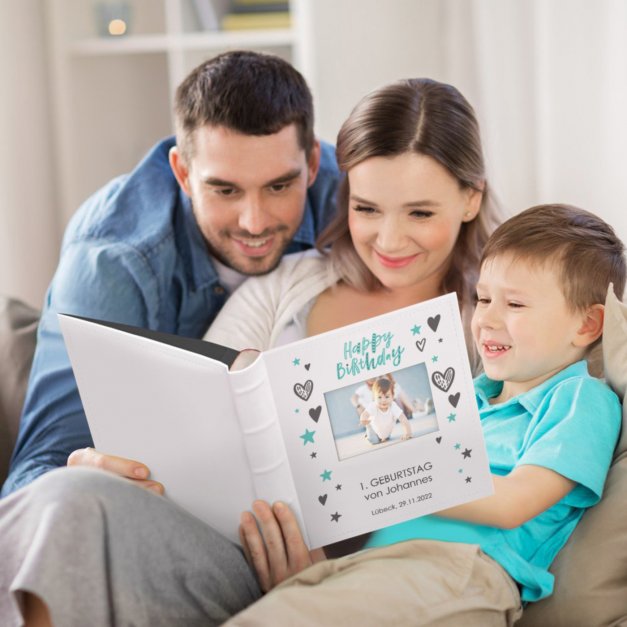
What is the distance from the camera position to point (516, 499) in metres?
1.24

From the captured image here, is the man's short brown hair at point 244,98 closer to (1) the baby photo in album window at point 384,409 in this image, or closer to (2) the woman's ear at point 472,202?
(2) the woman's ear at point 472,202

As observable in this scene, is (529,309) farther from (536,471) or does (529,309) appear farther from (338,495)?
(338,495)

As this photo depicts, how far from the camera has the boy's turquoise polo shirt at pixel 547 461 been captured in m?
1.28

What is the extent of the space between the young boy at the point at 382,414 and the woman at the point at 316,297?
155 mm

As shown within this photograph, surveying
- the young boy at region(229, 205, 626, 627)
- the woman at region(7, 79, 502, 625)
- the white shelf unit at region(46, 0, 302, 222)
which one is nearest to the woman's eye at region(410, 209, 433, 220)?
the woman at region(7, 79, 502, 625)

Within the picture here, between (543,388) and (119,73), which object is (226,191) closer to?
(543,388)

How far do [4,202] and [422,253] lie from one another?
161cm

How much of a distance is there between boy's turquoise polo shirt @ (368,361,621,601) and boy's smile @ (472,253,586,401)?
0.03 meters

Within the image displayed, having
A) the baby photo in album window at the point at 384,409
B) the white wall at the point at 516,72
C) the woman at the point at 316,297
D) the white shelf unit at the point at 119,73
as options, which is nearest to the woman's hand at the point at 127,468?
the woman at the point at 316,297

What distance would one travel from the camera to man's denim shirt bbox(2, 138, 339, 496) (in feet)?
5.83

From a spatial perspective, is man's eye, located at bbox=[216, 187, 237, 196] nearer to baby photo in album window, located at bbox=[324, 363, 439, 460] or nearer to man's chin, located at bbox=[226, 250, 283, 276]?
man's chin, located at bbox=[226, 250, 283, 276]

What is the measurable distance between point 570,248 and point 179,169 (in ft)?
2.79

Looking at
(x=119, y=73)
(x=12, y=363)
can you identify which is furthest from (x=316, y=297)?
(x=119, y=73)

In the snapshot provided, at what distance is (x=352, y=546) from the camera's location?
152 centimetres
